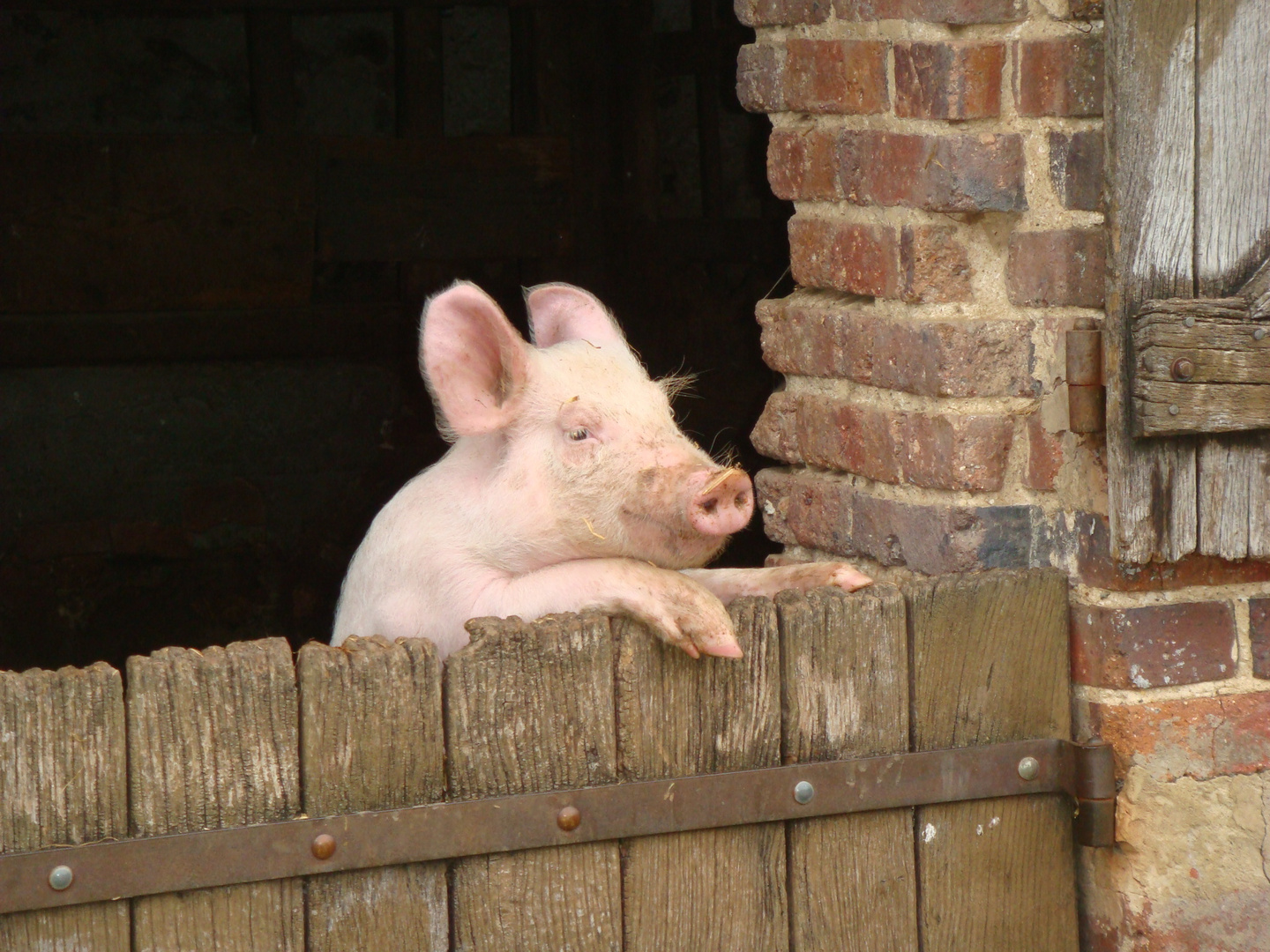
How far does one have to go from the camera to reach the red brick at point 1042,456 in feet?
7.84

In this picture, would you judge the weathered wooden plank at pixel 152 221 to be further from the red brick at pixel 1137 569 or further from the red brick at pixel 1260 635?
the red brick at pixel 1260 635

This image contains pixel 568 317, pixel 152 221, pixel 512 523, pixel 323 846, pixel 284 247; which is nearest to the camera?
pixel 323 846

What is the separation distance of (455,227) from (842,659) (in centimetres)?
406

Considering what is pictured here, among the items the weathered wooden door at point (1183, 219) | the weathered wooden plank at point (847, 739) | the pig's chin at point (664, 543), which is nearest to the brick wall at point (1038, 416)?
the weathered wooden door at point (1183, 219)

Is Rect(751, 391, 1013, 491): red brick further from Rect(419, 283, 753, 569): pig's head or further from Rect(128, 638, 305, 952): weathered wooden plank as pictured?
Rect(128, 638, 305, 952): weathered wooden plank

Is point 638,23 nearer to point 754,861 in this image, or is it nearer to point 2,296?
point 2,296

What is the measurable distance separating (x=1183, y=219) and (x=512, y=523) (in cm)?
107

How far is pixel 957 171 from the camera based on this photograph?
7.67ft

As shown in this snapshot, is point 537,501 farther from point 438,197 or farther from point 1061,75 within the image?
point 438,197

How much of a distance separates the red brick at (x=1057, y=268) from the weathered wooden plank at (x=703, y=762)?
2.06 ft

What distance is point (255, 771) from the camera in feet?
6.70

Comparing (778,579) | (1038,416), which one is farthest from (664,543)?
(1038,416)

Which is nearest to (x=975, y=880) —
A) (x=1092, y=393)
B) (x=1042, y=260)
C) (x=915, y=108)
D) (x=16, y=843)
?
(x=1092, y=393)

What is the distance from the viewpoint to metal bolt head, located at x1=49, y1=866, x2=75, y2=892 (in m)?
1.93
